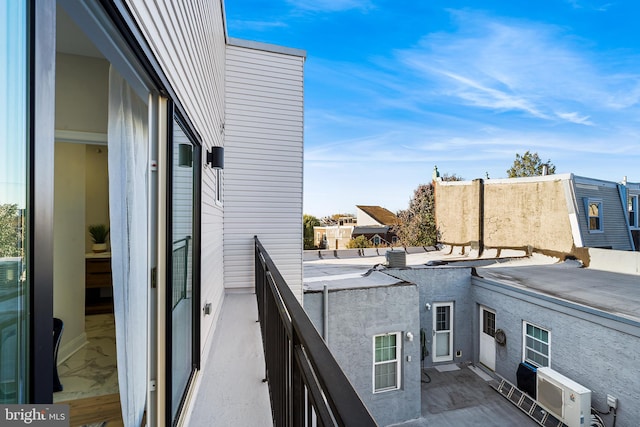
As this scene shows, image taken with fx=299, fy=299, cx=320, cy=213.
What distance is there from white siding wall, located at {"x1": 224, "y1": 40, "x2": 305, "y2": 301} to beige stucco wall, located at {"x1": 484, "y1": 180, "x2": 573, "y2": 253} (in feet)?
31.6

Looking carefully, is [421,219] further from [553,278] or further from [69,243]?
[69,243]

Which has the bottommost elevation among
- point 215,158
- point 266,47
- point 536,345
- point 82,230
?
point 536,345

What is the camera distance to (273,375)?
1.68m

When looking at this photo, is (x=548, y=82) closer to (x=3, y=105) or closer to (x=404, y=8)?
(x=404, y=8)

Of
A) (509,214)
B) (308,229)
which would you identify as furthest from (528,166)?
(308,229)

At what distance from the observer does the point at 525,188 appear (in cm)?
1135

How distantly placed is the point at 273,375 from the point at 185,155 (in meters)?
1.57

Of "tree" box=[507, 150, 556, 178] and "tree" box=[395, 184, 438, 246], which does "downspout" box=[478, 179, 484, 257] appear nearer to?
"tree" box=[395, 184, 438, 246]

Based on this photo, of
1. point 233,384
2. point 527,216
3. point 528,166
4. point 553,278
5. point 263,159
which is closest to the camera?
point 233,384

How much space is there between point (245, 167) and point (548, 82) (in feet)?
62.6

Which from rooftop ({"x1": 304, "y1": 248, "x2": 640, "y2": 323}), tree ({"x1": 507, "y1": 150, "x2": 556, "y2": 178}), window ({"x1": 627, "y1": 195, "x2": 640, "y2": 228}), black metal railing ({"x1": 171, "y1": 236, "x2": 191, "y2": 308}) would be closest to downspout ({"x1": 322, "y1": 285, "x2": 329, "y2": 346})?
rooftop ({"x1": 304, "y1": 248, "x2": 640, "y2": 323})

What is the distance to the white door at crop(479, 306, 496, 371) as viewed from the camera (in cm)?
771

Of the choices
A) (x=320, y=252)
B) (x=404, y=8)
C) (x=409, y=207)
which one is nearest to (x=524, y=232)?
(x=409, y=207)

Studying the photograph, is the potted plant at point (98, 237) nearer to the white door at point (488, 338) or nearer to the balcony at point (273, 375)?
the balcony at point (273, 375)
